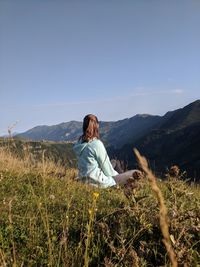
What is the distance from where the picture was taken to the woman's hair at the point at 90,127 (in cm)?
836

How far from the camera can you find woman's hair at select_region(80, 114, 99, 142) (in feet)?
27.4

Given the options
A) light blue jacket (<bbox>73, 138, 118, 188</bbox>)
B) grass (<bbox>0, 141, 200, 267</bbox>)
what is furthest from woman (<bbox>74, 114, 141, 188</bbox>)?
grass (<bbox>0, 141, 200, 267</bbox>)

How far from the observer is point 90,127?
8.47 meters

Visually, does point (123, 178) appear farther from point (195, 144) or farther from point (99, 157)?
point (195, 144)

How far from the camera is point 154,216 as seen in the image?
3.59m

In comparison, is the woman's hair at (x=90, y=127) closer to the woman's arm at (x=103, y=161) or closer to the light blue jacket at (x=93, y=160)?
the light blue jacket at (x=93, y=160)

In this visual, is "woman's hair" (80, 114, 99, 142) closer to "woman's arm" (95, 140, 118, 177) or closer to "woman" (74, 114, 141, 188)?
"woman" (74, 114, 141, 188)

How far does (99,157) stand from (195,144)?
529 ft

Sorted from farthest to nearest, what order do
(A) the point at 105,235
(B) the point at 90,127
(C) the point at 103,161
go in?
1. (B) the point at 90,127
2. (C) the point at 103,161
3. (A) the point at 105,235

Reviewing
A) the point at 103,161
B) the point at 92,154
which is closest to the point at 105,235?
the point at 103,161

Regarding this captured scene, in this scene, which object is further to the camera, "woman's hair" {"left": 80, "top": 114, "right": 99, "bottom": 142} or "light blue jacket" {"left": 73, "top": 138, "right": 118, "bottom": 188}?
"woman's hair" {"left": 80, "top": 114, "right": 99, "bottom": 142}

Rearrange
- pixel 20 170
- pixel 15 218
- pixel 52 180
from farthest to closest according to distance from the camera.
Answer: pixel 20 170
pixel 52 180
pixel 15 218

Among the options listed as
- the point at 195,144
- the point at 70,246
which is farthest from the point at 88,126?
the point at 195,144

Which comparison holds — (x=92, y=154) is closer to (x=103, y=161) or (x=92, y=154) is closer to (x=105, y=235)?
(x=103, y=161)
